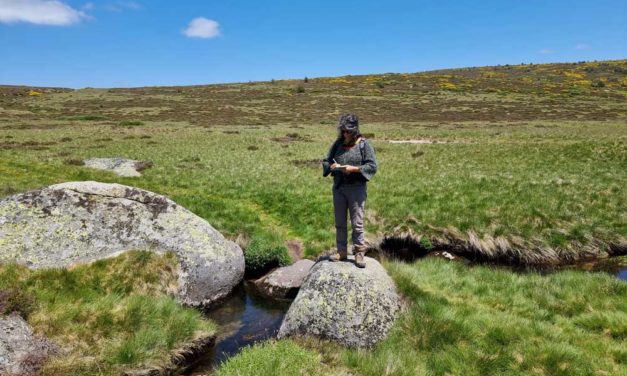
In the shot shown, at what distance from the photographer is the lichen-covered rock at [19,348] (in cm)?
793

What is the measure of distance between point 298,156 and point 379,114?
57923 millimetres

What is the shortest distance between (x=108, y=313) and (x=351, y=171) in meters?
6.61

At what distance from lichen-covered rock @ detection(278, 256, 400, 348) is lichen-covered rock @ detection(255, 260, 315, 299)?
3383mm

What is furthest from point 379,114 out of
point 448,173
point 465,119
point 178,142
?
point 448,173

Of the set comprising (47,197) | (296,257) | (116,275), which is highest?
(47,197)

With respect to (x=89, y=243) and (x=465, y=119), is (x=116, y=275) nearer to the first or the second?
(x=89, y=243)

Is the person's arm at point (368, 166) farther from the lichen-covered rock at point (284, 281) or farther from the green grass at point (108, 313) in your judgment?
the green grass at point (108, 313)

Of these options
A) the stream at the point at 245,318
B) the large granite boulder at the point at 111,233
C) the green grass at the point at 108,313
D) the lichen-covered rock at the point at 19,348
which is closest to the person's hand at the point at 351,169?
the stream at the point at 245,318

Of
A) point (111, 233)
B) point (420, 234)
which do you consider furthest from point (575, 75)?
point (111, 233)

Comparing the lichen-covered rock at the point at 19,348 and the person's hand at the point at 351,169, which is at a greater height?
the person's hand at the point at 351,169

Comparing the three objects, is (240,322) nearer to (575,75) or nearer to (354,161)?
(354,161)

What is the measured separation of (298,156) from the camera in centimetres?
3928

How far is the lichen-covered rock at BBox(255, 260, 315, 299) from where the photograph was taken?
1371 centimetres

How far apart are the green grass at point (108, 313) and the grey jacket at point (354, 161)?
5072mm
